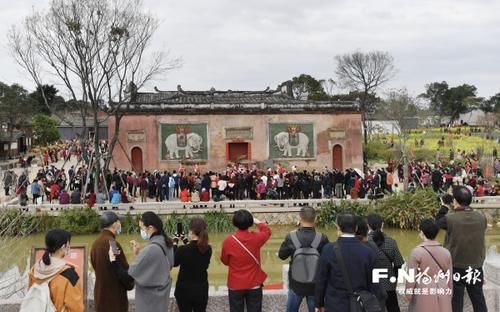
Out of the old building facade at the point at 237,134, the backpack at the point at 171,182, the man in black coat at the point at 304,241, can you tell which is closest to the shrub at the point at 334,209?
the backpack at the point at 171,182

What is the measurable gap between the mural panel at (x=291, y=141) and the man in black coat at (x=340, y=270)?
24.3 metres

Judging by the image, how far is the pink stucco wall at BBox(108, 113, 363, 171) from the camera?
2897 cm

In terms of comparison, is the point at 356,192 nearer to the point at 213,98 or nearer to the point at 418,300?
the point at 213,98

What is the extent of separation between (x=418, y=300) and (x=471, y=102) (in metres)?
72.6

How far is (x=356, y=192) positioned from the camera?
22.0 meters

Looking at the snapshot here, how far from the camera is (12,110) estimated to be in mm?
49875

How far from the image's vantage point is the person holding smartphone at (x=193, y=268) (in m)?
5.95

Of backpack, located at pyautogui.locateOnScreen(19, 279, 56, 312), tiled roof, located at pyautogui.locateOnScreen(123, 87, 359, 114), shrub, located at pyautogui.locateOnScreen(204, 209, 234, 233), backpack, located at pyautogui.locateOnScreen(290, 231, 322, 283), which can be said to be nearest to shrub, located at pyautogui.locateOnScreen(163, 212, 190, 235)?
shrub, located at pyautogui.locateOnScreen(204, 209, 234, 233)

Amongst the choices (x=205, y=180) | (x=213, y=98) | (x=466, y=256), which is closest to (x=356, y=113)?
(x=213, y=98)

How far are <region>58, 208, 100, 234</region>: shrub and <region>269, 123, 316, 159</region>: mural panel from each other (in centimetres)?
1245

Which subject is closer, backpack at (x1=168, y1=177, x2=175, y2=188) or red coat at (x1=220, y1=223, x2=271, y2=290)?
red coat at (x1=220, y1=223, x2=271, y2=290)

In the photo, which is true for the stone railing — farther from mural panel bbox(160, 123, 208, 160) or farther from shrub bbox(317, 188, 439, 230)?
mural panel bbox(160, 123, 208, 160)

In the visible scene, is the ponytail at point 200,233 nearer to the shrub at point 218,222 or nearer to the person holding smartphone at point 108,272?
the person holding smartphone at point 108,272

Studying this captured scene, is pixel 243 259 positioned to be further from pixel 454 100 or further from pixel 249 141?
pixel 454 100
